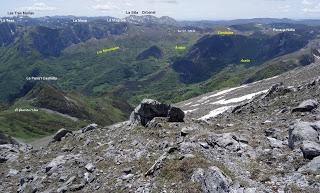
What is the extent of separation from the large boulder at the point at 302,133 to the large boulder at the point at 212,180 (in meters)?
7.89

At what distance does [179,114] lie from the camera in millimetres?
43750

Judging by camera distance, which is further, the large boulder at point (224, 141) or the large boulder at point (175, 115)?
the large boulder at point (175, 115)

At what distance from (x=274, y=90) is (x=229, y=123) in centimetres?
1566

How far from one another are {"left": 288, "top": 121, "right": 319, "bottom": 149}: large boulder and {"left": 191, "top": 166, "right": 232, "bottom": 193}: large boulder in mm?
7894

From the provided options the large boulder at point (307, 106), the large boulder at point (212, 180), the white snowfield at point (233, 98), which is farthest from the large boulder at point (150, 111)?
→ the white snowfield at point (233, 98)

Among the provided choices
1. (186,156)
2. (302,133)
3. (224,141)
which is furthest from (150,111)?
(302,133)

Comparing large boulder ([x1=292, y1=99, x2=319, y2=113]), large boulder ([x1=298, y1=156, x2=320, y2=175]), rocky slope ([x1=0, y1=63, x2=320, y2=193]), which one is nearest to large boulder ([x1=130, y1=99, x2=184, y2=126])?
rocky slope ([x1=0, y1=63, x2=320, y2=193])

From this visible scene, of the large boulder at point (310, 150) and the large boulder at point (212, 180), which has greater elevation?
the large boulder at point (310, 150)

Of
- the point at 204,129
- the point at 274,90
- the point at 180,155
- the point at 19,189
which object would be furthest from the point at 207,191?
the point at 274,90

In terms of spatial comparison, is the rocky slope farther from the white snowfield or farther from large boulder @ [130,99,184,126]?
the white snowfield

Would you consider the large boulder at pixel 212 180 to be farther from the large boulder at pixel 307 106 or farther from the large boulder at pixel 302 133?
the large boulder at pixel 307 106

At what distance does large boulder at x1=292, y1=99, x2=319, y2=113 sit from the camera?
40.8m

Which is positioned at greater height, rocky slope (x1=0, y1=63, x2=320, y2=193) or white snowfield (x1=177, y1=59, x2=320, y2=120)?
rocky slope (x1=0, y1=63, x2=320, y2=193)

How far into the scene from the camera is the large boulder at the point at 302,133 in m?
30.7
